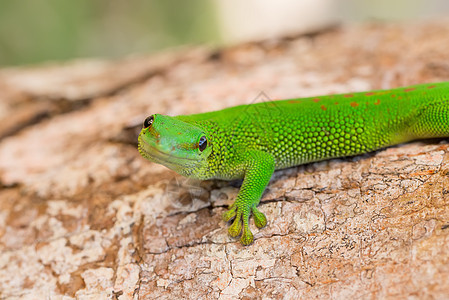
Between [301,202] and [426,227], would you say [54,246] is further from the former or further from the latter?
[426,227]

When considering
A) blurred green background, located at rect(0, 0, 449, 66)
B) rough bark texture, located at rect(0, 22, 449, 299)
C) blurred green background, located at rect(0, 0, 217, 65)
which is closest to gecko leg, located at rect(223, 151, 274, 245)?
rough bark texture, located at rect(0, 22, 449, 299)

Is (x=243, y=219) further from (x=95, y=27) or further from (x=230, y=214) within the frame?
(x=95, y=27)

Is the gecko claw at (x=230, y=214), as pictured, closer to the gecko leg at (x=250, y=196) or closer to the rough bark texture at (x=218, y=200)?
the gecko leg at (x=250, y=196)

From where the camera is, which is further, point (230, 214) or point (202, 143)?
point (230, 214)

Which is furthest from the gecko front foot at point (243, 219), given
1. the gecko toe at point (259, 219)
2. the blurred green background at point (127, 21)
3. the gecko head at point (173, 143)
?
the blurred green background at point (127, 21)

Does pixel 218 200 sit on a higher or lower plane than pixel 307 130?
lower

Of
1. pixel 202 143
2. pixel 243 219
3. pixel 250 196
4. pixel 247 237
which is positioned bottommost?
pixel 247 237

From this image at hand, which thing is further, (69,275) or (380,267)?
(69,275)

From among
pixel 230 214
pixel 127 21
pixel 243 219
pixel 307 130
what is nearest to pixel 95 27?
pixel 127 21

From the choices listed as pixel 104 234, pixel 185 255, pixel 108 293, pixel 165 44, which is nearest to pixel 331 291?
pixel 185 255
